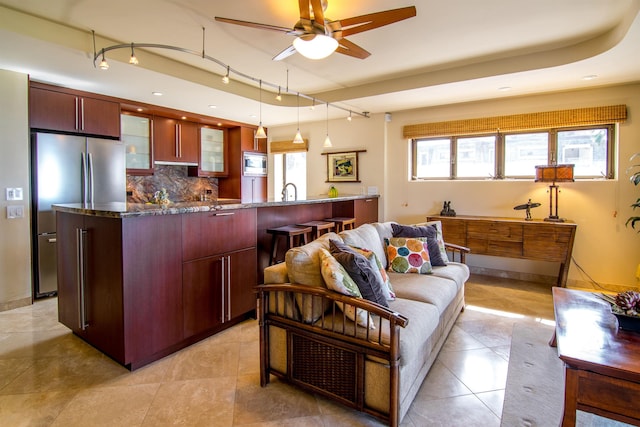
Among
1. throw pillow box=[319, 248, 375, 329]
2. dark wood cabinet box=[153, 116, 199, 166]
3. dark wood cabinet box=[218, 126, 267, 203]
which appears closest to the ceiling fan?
throw pillow box=[319, 248, 375, 329]

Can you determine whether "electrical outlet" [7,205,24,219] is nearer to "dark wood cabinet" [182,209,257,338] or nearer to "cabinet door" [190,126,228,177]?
"dark wood cabinet" [182,209,257,338]

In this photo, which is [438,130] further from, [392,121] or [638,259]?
[638,259]

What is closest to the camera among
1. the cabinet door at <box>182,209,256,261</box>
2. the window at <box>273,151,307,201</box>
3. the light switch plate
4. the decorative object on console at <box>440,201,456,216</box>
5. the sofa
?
the sofa

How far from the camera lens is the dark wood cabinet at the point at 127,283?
7.23 ft

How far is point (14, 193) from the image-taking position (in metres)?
3.51

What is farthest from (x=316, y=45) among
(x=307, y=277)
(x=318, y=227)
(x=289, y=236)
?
(x=318, y=227)

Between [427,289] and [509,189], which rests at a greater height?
[509,189]

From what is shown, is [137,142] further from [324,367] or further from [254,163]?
[324,367]

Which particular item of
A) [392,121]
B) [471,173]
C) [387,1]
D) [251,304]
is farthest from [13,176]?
[471,173]

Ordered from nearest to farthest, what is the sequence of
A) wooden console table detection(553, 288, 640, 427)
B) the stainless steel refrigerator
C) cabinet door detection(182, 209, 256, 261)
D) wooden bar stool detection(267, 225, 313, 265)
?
1. wooden console table detection(553, 288, 640, 427)
2. cabinet door detection(182, 209, 256, 261)
3. wooden bar stool detection(267, 225, 313, 265)
4. the stainless steel refrigerator

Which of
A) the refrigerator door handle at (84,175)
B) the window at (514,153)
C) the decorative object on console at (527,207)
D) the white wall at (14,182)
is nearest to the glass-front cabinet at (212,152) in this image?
the refrigerator door handle at (84,175)

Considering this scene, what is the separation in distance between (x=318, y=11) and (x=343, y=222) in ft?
8.82

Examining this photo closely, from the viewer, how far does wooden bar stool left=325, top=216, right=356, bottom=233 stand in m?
4.35

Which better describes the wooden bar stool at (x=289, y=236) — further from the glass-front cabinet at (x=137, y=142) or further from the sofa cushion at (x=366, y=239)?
the glass-front cabinet at (x=137, y=142)
